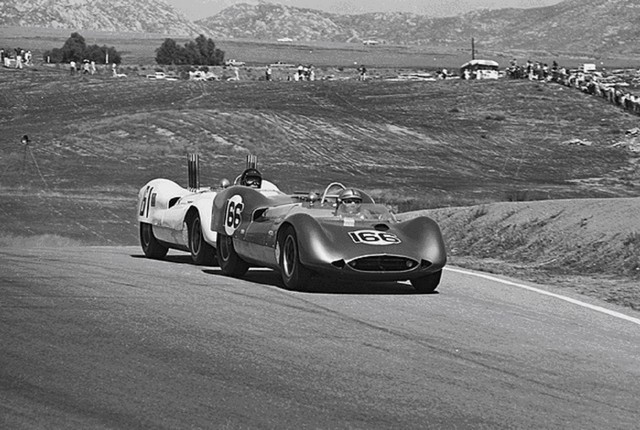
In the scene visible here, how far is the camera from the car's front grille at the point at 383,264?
11.9 metres

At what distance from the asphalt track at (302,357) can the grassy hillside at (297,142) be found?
73.9 ft

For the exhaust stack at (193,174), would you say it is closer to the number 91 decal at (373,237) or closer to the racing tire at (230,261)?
the racing tire at (230,261)

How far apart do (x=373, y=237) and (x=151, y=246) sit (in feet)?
19.5

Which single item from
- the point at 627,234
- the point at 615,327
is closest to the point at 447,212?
the point at 627,234

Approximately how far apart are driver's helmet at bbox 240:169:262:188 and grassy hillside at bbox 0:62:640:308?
1808 cm

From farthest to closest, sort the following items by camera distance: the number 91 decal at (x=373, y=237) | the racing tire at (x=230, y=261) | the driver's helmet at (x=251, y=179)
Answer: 1. the driver's helmet at (x=251, y=179)
2. the racing tire at (x=230, y=261)
3. the number 91 decal at (x=373, y=237)

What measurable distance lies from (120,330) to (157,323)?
1.69ft

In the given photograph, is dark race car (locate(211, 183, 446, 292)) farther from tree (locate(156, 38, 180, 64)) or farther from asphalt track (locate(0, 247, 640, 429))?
tree (locate(156, 38, 180, 64))

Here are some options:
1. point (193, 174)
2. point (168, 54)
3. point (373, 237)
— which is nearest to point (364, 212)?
point (373, 237)

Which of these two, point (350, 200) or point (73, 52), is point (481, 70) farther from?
point (350, 200)

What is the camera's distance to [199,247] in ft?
51.0

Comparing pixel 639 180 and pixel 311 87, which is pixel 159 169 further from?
pixel 311 87

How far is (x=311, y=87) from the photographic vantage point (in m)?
92.6

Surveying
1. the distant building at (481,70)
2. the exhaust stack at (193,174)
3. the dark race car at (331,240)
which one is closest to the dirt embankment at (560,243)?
the dark race car at (331,240)
